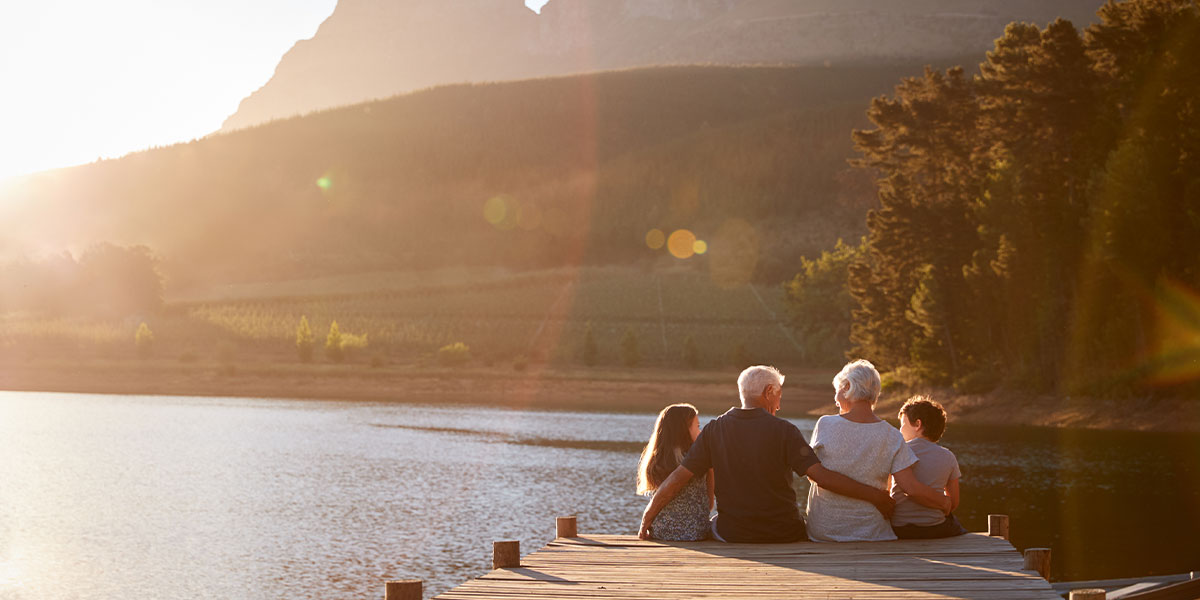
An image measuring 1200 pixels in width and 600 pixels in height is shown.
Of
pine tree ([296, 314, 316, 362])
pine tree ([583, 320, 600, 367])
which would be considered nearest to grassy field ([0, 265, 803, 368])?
pine tree ([583, 320, 600, 367])

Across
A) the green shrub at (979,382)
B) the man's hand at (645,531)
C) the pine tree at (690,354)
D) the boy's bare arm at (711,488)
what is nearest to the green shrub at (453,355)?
the pine tree at (690,354)

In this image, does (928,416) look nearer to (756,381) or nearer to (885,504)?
(885,504)

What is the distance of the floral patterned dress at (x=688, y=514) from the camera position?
948cm

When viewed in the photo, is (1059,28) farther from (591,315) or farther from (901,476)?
(591,315)

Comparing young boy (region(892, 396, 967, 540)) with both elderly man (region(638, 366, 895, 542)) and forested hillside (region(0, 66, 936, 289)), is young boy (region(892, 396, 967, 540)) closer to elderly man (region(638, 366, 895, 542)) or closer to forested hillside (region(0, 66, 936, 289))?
elderly man (region(638, 366, 895, 542))

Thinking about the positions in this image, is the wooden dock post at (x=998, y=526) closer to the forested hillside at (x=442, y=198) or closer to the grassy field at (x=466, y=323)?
the grassy field at (x=466, y=323)

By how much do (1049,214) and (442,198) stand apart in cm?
13352

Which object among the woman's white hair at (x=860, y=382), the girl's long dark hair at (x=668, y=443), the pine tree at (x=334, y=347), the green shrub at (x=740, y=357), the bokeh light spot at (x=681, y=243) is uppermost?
the bokeh light spot at (x=681, y=243)

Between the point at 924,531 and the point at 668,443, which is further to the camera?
the point at 924,531

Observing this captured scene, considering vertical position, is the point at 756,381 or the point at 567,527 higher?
the point at 756,381

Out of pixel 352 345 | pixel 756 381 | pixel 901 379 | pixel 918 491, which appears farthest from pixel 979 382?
pixel 756 381

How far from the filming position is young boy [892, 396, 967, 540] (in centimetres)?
930

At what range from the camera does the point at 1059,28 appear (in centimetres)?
5109

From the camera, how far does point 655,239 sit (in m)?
161
